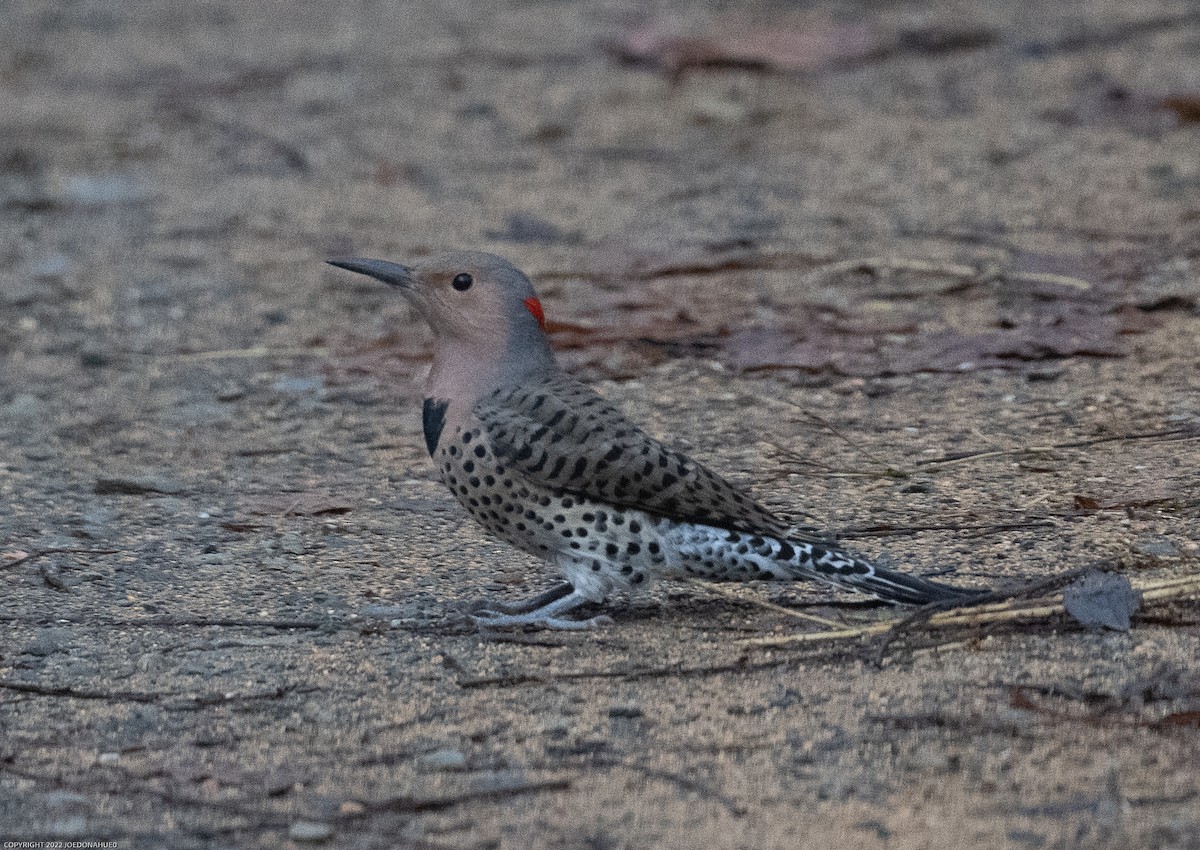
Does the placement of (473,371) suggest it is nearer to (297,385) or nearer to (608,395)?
(608,395)

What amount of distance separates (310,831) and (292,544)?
1493mm

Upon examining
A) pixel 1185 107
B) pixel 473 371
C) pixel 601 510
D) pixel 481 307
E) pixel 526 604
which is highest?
pixel 1185 107

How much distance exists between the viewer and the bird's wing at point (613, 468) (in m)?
3.73

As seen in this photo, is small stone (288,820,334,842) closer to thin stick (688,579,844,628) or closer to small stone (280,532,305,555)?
thin stick (688,579,844,628)

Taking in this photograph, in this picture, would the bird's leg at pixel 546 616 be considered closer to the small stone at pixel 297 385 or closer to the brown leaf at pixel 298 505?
the brown leaf at pixel 298 505

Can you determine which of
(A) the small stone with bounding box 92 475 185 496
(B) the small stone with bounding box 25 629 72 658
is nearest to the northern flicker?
(B) the small stone with bounding box 25 629 72 658

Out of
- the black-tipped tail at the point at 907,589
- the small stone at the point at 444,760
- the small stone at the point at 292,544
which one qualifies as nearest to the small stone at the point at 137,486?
the small stone at the point at 292,544

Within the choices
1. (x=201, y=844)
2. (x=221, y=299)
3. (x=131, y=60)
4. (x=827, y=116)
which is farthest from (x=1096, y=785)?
(x=131, y=60)

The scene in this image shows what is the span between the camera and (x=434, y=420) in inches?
155

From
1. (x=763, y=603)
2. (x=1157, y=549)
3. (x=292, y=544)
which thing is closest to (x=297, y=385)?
(x=292, y=544)

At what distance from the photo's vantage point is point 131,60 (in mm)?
9234

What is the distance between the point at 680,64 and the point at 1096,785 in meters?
6.06

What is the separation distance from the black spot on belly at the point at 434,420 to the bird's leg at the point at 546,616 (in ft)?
1.32

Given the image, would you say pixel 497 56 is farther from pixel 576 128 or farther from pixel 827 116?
pixel 827 116
